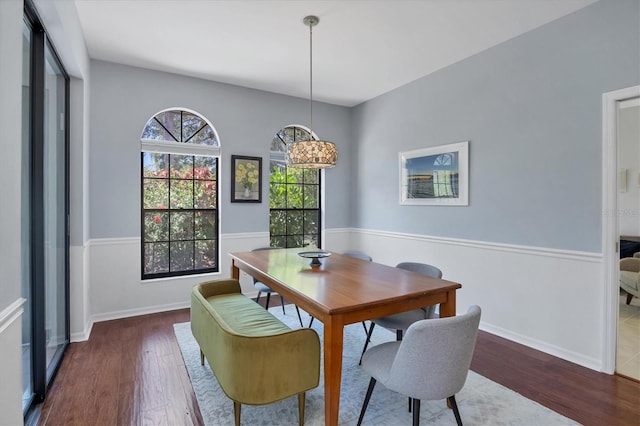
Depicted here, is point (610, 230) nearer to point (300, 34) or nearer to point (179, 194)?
point (300, 34)

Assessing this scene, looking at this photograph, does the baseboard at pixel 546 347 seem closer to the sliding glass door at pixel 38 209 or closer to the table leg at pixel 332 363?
the table leg at pixel 332 363

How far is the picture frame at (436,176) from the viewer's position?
3.62 m

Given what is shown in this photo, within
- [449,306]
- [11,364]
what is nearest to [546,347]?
[449,306]

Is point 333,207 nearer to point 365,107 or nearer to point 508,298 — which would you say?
point 365,107

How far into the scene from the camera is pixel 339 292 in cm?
193

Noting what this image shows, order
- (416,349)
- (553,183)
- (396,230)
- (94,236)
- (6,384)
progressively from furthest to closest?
(396,230) < (94,236) < (553,183) < (416,349) < (6,384)

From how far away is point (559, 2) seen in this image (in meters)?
2.57

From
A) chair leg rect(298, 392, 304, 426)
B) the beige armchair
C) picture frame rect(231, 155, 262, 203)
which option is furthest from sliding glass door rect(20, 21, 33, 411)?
the beige armchair

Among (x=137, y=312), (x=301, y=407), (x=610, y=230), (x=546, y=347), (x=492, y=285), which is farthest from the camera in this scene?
(x=137, y=312)

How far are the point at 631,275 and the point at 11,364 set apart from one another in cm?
516

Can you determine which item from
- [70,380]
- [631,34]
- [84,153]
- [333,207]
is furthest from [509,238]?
[84,153]

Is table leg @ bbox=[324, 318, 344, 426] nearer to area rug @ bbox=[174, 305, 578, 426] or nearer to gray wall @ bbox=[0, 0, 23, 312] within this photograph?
area rug @ bbox=[174, 305, 578, 426]

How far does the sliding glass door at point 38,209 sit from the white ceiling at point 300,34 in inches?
30.8

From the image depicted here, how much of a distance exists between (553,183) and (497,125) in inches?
31.2
